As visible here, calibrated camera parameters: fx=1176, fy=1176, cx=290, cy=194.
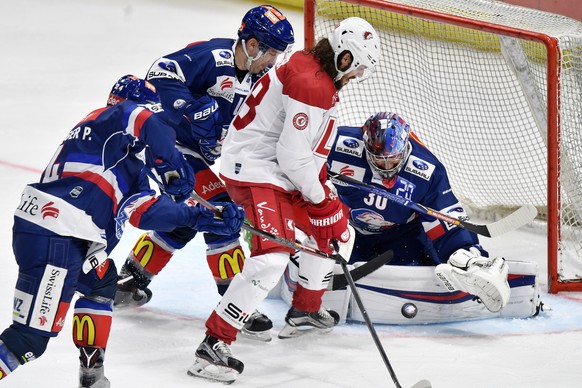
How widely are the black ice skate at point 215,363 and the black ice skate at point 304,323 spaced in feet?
1.48

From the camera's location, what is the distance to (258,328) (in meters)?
4.50

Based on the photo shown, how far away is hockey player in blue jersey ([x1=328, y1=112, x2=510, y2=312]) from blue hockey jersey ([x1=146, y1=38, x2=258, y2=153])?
0.47 meters

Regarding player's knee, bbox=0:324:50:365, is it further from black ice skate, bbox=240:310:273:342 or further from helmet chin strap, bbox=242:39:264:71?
helmet chin strap, bbox=242:39:264:71

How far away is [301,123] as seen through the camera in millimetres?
4016

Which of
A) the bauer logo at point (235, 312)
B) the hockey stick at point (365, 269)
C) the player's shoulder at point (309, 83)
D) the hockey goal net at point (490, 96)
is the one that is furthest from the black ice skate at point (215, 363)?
the hockey goal net at point (490, 96)

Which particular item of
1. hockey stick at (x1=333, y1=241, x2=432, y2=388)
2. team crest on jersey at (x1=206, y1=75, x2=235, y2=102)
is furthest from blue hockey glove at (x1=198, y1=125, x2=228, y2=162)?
hockey stick at (x1=333, y1=241, x2=432, y2=388)

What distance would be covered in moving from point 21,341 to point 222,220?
76cm

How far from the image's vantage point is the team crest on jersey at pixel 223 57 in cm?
460

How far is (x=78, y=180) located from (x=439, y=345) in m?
1.64

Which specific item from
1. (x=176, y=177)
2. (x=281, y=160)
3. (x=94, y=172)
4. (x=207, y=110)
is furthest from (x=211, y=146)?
(x=94, y=172)

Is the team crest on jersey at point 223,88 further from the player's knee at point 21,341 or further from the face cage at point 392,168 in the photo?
the player's knee at point 21,341

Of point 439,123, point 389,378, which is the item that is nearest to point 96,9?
point 439,123

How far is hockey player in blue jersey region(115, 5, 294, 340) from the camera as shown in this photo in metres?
4.55

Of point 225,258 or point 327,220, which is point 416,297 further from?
point 225,258
